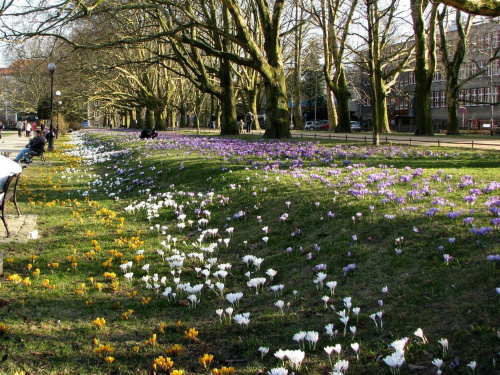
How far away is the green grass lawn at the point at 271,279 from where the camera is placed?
3885 millimetres

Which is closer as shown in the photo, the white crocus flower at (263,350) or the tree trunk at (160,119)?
the white crocus flower at (263,350)

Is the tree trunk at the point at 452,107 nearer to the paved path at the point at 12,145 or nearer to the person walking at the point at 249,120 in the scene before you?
the person walking at the point at 249,120

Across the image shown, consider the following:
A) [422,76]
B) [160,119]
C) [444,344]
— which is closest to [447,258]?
[444,344]

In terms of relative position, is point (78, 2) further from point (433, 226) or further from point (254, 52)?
point (433, 226)

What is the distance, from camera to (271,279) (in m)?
5.73

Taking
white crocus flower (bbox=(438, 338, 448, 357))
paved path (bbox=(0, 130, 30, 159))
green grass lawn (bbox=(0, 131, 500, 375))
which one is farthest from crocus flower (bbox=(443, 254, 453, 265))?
paved path (bbox=(0, 130, 30, 159))

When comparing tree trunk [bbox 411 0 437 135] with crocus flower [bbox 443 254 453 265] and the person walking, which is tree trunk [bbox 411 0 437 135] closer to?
the person walking

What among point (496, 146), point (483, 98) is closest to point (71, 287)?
point (496, 146)

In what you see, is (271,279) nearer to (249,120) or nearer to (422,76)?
(422,76)

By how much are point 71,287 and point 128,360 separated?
87.4 inches

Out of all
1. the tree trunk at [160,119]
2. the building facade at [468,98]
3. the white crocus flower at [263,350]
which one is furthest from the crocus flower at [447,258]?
the building facade at [468,98]

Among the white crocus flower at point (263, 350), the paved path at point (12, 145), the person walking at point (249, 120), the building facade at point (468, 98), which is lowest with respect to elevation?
the white crocus flower at point (263, 350)

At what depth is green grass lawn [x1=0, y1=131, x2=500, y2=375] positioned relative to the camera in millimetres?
3885

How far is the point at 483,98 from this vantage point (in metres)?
67.4
